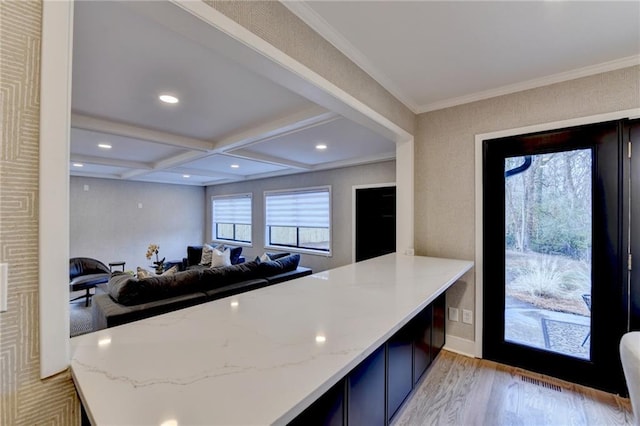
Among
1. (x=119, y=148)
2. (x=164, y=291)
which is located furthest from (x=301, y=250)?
(x=119, y=148)

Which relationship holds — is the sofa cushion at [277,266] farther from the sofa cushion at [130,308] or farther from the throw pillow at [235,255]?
the throw pillow at [235,255]

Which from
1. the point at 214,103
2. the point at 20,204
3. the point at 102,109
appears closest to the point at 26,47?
the point at 20,204

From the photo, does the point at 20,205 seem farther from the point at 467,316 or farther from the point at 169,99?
the point at 467,316

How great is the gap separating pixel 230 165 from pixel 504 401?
5.25 m

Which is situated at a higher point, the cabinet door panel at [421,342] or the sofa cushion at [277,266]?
the sofa cushion at [277,266]

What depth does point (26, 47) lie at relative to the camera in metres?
0.76

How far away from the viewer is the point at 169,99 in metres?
2.44

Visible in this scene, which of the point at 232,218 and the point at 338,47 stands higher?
the point at 338,47

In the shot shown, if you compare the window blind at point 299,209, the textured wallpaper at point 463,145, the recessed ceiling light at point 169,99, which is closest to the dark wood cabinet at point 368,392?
the textured wallpaper at point 463,145

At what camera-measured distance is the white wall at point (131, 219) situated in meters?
6.14

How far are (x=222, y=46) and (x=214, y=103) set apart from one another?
1.42 metres

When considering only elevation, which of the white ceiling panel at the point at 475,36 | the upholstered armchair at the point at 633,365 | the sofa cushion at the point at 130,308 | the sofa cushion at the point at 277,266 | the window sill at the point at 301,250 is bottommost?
the sofa cushion at the point at 130,308

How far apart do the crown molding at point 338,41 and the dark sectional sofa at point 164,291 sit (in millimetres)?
2506

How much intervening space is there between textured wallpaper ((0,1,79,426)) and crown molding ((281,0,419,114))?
1.11m
